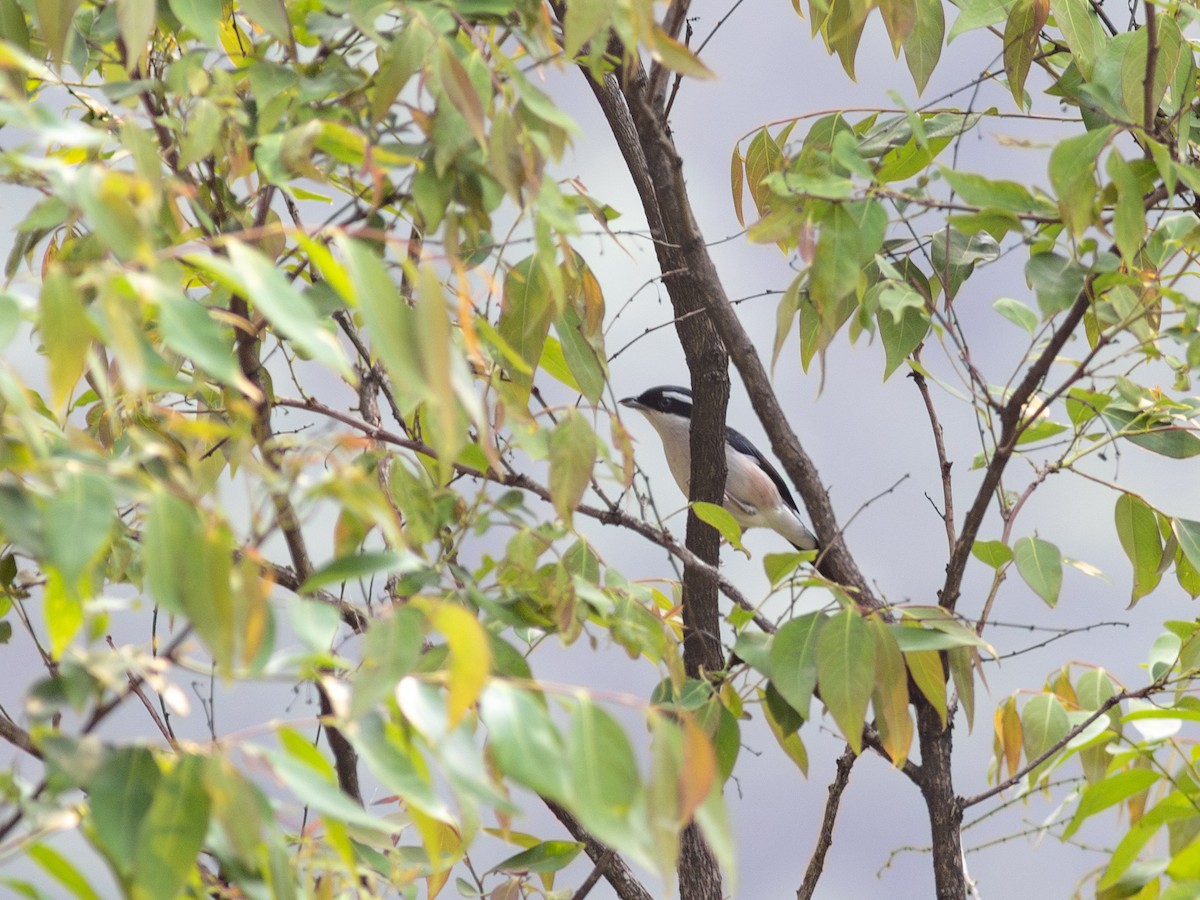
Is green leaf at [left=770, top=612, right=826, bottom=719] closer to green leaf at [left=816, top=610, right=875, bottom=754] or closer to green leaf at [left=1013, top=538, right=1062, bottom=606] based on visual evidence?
green leaf at [left=816, top=610, right=875, bottom=754]

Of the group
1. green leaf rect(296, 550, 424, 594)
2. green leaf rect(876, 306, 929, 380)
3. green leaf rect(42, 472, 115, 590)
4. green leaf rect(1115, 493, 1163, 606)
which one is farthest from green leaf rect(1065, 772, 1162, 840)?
green leaf rect(42, 472, 115, 590)

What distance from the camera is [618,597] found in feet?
5.05

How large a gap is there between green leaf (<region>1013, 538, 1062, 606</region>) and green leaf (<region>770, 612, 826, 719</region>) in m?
0.41

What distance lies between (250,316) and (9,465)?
0.61 m

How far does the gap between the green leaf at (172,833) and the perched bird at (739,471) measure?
3.09 metres

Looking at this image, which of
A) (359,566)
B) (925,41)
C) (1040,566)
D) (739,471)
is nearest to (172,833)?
(359,566)

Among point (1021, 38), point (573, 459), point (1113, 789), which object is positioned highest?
point (1021, 38)

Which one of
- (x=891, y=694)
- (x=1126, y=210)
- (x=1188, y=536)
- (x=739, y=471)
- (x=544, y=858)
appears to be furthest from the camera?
(x=739, y=471)

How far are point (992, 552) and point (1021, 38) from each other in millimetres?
802

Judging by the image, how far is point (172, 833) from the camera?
807mm

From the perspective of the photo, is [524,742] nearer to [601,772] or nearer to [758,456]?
[601,772]

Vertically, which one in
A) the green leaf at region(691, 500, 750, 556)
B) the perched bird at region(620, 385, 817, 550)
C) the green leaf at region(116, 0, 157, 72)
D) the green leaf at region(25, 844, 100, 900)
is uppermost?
the perched bird at region(620, 385, 817, 550)

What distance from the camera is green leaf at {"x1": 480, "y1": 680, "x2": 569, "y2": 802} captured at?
77cm

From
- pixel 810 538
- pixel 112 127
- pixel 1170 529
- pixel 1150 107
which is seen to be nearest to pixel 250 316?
pixel 112 127
